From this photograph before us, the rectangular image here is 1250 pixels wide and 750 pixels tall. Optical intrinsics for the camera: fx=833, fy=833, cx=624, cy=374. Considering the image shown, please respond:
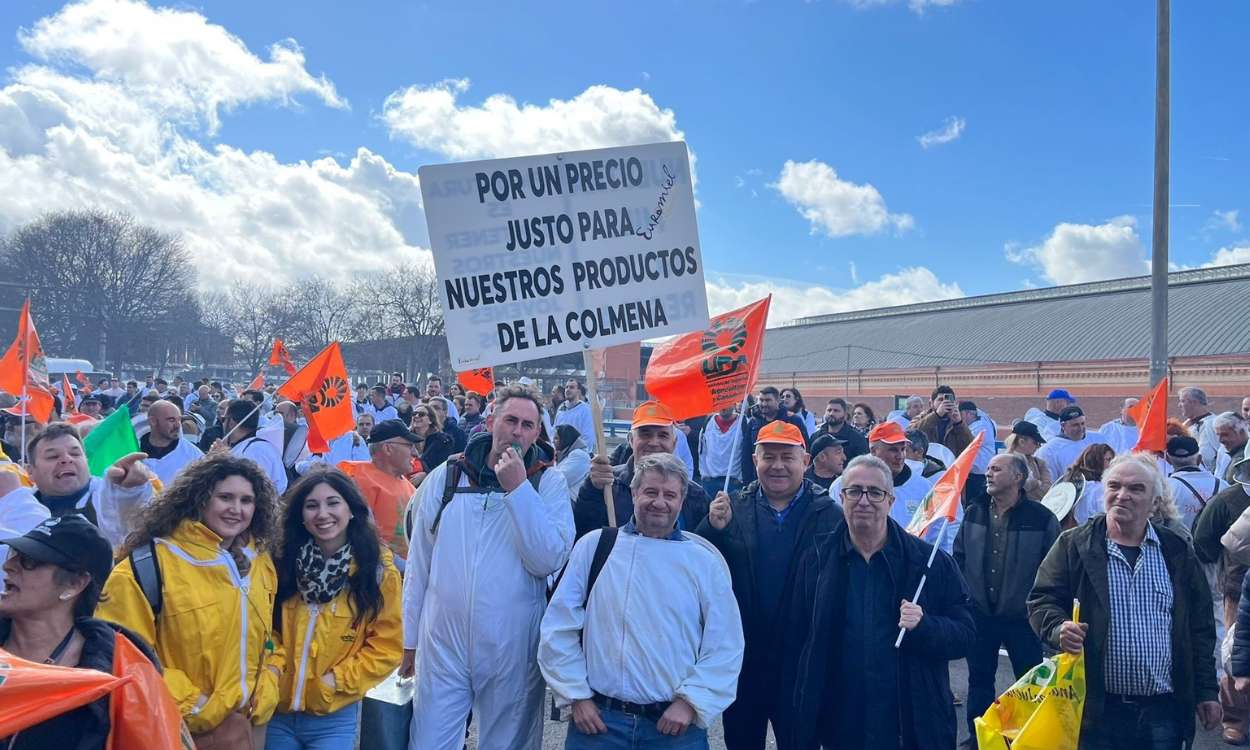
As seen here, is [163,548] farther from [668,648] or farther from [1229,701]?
[1229,701]

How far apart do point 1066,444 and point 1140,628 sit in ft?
18.1

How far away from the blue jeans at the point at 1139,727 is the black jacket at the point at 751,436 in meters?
7.34

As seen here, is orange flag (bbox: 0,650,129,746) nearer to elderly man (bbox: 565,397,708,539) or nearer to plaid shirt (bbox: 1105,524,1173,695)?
elderly man (bbox: 565,397,708,539)

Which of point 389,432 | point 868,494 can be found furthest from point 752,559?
point 389,432

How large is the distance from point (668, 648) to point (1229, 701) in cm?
283

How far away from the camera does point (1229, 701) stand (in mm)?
3967

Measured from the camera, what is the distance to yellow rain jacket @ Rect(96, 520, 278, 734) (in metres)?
3.07

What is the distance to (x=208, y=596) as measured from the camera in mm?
3205

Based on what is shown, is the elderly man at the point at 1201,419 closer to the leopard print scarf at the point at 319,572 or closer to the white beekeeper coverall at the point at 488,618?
the white beekeeper coverall at the point at 488,618

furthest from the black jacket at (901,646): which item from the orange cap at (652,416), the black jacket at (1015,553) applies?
the black jacket at (1015,553)

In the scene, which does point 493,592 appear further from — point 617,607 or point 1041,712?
point 1041,712

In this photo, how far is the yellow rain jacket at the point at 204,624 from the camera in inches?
121

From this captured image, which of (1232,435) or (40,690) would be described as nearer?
(40,690)
